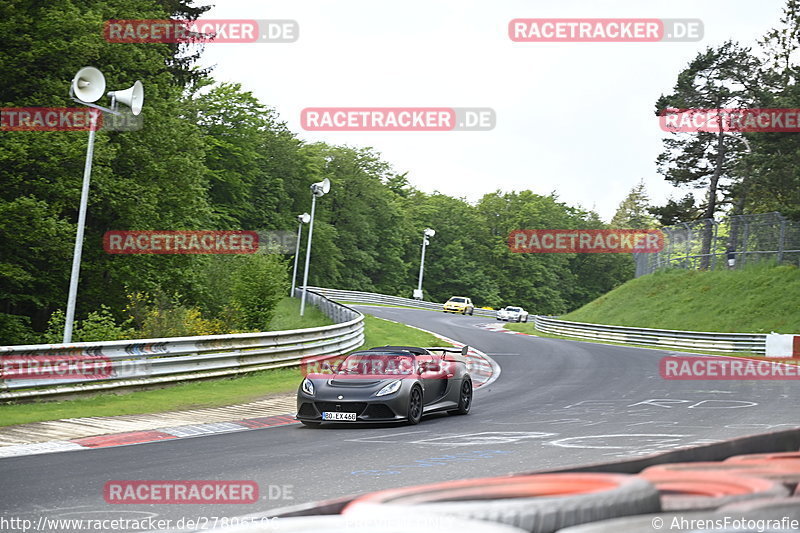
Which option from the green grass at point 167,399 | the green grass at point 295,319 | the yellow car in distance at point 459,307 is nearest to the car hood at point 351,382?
the green grass at point 167,399

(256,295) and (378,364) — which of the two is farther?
(256,295)

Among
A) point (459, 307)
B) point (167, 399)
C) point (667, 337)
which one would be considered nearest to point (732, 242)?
point (667, 337)

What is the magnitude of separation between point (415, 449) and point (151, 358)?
817 centimetres

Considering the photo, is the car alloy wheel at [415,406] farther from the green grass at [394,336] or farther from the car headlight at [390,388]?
the green grass at [394,336]

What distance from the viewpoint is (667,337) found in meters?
42.6

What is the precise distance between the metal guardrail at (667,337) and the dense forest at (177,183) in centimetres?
1088

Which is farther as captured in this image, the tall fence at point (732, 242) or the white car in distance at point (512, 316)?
the white car in distance at point (512, 316)

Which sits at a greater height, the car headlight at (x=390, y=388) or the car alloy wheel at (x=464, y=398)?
the car headlight at (x=390, y=388)

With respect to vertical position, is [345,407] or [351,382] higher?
[351,382]

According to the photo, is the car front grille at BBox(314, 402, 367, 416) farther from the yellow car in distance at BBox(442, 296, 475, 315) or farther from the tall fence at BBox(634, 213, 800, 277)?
the yellow car in distance at BBox(442, 296, 475, 315)

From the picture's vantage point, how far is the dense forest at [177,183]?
95.2ft

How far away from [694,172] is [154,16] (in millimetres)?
41062

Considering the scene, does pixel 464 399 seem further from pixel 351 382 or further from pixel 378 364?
pixel 351 382

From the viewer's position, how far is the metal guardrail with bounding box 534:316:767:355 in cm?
3822
